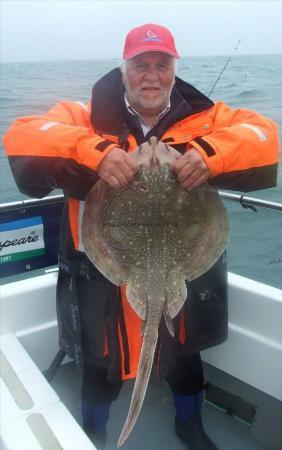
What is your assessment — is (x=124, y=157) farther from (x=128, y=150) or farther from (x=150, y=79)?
(x=150, y=79)

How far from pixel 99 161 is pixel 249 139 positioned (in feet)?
2.41

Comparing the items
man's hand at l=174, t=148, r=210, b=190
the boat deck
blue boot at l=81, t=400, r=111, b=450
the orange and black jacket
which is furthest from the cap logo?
the boat deck

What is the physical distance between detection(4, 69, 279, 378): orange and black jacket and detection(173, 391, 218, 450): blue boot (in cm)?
58

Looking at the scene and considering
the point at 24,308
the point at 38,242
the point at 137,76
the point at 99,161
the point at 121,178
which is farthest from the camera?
the point at 38,242

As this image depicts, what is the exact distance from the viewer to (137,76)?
8.20ft

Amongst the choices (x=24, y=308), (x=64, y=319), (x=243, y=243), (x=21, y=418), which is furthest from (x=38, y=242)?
(x=243, y=243)

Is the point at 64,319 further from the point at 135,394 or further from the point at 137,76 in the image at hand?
the point at 137,76

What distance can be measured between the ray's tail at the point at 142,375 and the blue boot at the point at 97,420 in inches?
41.7

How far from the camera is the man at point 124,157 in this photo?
7.11ft

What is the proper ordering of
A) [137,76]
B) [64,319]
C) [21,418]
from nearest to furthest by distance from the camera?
[21,418] < [137,76] < [64,319]

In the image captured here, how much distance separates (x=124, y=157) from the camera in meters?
1.93

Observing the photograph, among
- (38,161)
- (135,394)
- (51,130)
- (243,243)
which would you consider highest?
(51,130)

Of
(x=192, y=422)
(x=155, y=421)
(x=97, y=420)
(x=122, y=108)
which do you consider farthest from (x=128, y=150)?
(x=155, y=421)

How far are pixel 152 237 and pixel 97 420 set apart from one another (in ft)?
5.29
